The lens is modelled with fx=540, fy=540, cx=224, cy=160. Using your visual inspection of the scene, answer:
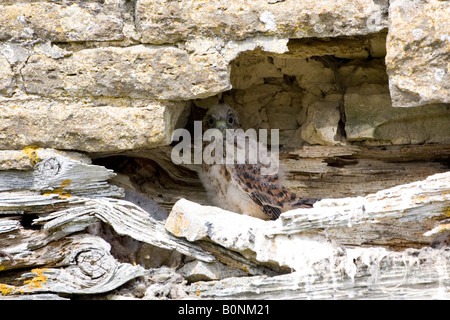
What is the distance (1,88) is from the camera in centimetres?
327

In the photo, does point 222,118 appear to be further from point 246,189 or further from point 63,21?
point 63,21

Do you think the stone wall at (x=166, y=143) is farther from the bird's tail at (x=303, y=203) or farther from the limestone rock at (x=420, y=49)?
the bird's tail at (x=303, y=203)

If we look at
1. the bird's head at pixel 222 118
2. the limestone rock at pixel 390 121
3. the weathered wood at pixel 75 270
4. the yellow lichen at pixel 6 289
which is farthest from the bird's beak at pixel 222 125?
the yellow lichen at pixel 6 289

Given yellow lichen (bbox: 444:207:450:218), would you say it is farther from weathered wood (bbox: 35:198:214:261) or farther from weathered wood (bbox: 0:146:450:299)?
weathered wood (bbox: 35:198:214:261)

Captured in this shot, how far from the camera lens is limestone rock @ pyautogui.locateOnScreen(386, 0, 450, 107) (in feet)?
9.29

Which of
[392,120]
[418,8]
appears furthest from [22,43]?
[392,120]

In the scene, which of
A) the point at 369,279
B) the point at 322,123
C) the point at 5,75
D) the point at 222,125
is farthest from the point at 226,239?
the point at 5,75

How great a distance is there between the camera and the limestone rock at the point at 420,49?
9.29 ft

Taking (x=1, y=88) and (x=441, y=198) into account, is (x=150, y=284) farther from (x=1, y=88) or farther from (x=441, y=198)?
(x=441, y=198)

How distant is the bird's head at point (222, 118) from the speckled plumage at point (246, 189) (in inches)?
7.9

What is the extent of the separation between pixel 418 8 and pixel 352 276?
1460 millimetres

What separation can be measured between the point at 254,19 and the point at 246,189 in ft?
5.07

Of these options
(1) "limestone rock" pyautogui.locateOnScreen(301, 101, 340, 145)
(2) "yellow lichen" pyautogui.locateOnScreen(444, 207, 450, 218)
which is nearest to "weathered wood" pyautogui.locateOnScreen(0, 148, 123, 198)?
(1) "limestone rock" pyautogui.locateOnScreen(301, 101, 340, 145)

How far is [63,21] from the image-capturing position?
10.6ft
